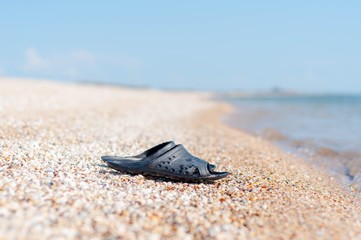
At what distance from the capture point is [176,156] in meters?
6.21

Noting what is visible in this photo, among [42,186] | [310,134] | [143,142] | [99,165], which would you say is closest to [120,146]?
[143,142]

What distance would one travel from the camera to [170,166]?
6098 mm

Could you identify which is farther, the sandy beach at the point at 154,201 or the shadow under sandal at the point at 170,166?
the shadow under sandal at the point at 170,166

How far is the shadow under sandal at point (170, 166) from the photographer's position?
19.8 ft

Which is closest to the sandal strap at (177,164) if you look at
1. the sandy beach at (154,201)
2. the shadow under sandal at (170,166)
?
the shadow under sandal at (170,166)

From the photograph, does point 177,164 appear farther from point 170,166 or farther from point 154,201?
point 154,201

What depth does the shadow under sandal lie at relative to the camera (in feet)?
19.8

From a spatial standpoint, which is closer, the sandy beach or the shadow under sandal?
the sandy beach

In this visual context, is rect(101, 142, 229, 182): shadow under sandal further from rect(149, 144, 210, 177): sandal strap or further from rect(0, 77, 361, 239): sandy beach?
rect(0, 77, 361, 239): sandy beach

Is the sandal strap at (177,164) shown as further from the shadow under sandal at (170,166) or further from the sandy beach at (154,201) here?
the sandy beach at (154,201)

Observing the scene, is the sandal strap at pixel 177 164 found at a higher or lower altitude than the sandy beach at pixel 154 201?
higher

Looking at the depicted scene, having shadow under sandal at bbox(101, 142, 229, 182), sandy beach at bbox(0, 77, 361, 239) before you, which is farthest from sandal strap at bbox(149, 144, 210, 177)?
sandy beach at bbox(0, 77, 361, 239)

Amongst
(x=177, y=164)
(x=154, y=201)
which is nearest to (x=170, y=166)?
(x=177, y=164)

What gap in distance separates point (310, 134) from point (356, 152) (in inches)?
176
